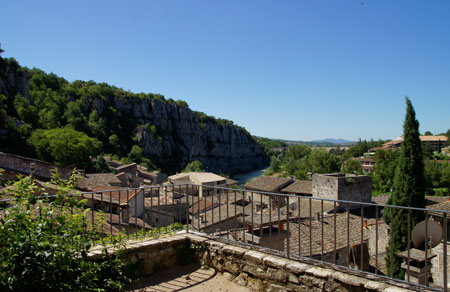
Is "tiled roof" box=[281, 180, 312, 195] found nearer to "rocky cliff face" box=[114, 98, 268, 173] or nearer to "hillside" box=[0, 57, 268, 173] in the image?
"hillside" box=[0, 57, 268, 173]

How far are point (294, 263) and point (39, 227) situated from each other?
3.03m

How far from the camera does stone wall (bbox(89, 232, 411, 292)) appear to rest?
358 cm

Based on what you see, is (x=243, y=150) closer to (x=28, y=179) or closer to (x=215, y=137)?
(x=215, y=137)

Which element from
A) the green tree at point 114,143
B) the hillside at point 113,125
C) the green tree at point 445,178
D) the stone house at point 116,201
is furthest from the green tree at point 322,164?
the stone house at point 116,201

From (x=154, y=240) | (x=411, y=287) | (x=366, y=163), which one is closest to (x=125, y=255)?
(x=154, y=240)

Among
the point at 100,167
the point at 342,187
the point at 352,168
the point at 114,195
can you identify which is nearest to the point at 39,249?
the point at 114,195

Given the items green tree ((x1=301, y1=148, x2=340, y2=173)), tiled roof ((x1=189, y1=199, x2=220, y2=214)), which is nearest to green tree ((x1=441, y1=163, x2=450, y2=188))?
green tree ((x1=301, y1=148, x2=340, y2=173))

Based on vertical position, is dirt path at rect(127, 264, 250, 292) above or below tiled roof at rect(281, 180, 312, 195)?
above

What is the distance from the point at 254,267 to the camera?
4.47 metres

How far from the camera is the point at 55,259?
10.2 ft

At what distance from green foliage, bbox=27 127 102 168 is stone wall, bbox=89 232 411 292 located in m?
50.1

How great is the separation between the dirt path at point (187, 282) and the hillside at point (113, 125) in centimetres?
4813

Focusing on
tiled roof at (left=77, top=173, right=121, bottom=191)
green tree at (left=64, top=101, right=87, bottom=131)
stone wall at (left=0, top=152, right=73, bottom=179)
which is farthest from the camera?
green tree at (left=64, top=101, right=87, bottom=131)

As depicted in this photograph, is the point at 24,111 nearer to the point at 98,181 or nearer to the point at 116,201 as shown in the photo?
the point at 98,181
